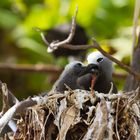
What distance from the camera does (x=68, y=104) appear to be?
3695mm

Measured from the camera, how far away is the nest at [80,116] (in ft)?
11.9

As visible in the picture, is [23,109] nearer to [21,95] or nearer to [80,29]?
[80,29]

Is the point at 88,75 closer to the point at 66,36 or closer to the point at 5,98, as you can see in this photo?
the point at 5,98

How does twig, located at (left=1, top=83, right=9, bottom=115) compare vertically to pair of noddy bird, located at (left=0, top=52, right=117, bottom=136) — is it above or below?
above

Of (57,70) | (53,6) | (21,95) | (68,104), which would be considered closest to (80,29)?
(57,70)

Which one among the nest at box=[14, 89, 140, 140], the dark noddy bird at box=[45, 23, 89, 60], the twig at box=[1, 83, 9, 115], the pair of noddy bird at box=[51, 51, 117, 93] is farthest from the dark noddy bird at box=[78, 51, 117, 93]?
the dark noddy bird at box=[45, 23, 89, 60]

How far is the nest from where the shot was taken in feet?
11.9

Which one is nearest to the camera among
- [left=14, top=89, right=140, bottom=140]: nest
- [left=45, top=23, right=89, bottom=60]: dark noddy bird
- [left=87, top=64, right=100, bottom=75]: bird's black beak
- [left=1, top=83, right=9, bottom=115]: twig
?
[left=1, top=83, right=9, bottom=115]: twig

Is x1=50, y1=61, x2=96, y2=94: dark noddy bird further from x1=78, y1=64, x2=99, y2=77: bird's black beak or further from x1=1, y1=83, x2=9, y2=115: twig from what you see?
x1=1, y1=83, x2=9, y2=115: twig

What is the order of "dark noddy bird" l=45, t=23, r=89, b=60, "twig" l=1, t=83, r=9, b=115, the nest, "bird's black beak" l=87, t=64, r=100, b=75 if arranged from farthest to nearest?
"dark noddy bird" l=45, t=23, r=89, b=60 → "bird's black beak" l=87, t=64, r=100, b=75 → the nest → "twig" l=1, t=83, r=9, b=115

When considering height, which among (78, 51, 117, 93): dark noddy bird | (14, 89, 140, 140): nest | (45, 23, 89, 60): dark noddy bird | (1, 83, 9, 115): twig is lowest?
(14, 89, 140, 140): nest

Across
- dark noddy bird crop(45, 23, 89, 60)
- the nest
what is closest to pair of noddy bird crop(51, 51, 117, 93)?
the nest

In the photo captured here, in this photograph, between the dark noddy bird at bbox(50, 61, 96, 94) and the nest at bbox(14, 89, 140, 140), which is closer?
the nest at bbox(14, 89, 140, 140)

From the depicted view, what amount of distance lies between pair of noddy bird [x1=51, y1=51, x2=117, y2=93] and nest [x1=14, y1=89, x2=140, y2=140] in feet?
1.07
